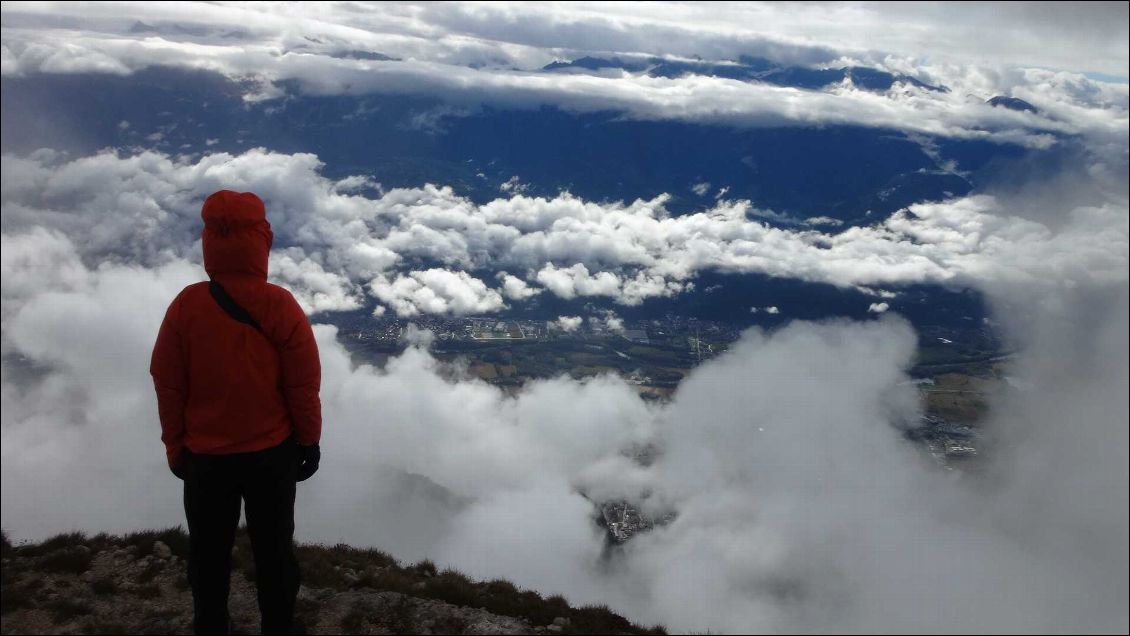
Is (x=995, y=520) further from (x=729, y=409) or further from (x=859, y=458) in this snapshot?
(x=729, y=409)

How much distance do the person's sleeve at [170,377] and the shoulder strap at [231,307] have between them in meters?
0.31

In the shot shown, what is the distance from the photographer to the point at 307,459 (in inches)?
213

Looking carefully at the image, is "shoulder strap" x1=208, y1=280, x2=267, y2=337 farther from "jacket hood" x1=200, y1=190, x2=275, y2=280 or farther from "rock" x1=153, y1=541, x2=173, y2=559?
"rock" x1=153, y1=541, x2=173, y2=559

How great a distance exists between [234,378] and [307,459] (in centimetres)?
108

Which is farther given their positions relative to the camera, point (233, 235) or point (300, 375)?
point (300, 375)

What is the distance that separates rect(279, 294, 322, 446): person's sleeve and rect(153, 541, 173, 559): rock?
212 inches

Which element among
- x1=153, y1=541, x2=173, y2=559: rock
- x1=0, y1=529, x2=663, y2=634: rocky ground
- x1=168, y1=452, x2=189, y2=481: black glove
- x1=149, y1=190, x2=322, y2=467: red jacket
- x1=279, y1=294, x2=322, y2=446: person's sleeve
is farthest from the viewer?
x1=153, y1=541, x2=173, y2=559: rock

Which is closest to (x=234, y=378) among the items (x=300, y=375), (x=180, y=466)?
(x=300, y=375)

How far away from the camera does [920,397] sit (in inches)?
3492

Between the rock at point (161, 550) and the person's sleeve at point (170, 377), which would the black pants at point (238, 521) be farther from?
the rock at point (161, 550)

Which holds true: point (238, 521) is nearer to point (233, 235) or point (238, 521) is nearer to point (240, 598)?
point (233, 235)

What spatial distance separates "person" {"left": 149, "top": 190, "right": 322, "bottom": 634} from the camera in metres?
4.72

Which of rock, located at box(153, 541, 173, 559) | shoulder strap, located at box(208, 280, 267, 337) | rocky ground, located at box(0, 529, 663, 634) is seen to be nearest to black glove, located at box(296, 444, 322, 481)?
shoulder strap, located at box(208, 280, 267, 337)

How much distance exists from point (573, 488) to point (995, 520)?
8377 cm
